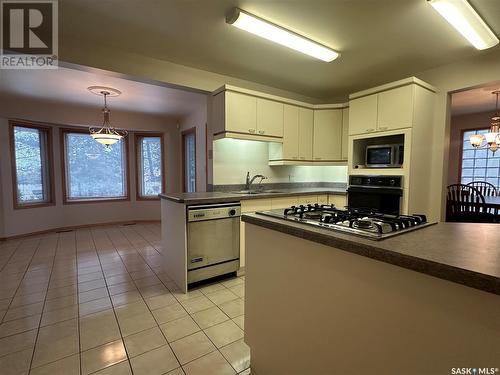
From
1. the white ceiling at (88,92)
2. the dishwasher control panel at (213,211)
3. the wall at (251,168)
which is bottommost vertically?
the dishwasher control panel at (213,211)

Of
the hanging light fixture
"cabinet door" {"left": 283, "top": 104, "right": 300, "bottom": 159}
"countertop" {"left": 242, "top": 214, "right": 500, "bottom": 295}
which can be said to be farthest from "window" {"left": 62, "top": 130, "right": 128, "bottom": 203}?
"countertop" {"left": 242, "top": 214, "right": 500, "bottom": 295}

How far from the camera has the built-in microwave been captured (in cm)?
289

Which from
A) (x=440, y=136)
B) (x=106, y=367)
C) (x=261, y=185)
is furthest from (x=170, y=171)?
(x=440, y=136)

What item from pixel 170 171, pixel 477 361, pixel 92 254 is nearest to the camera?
pixel 477 361

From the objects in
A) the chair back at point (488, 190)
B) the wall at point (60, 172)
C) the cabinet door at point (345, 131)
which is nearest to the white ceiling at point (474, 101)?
the chair back at point (488, 190)

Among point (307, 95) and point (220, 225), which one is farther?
point (307, 95)

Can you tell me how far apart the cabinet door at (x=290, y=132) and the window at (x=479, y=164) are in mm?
5007

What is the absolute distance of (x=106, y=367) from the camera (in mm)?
1552

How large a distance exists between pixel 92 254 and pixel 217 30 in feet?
11.6

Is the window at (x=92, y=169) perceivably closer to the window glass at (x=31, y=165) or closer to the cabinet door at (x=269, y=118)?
the window glass at (x=31, y=165)

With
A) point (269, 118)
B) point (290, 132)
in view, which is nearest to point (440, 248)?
point (269, 118)

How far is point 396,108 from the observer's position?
9.30ft

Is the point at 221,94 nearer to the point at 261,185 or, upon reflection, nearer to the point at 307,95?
the point at 261,185

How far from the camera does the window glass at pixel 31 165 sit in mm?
4535
